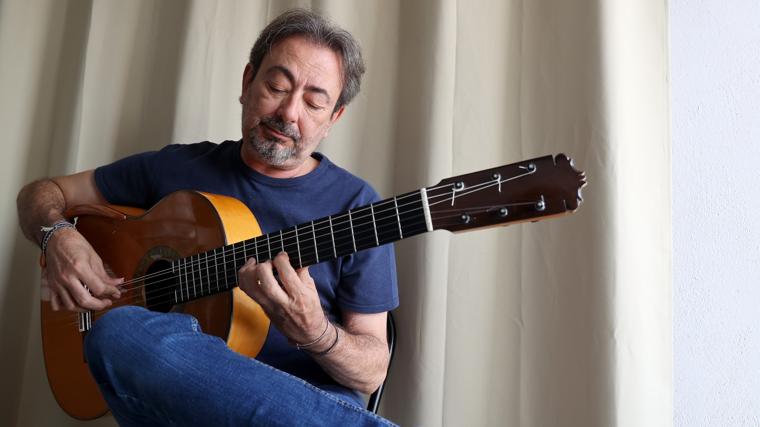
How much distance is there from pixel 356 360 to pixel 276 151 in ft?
1.52

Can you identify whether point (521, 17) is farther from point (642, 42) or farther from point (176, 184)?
point (176, 184)

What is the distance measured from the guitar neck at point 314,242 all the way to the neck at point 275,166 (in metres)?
0.28

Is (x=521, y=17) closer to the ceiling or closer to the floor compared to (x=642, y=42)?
closer to the ceiling

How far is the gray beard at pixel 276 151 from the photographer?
1.42 metres

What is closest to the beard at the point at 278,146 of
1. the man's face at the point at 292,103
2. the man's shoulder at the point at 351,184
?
the man's face at the point at 292,103

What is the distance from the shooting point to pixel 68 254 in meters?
1.45

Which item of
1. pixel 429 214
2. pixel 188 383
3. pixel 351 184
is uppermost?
pixel 351 184

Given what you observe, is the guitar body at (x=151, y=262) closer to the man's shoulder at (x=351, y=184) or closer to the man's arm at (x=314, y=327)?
the man's arm at (x=314, y=327)

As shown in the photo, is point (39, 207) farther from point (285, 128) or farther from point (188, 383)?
point (188, 383)

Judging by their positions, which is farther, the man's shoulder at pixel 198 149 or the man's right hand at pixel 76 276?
the man's shoulder at pixel 198 149

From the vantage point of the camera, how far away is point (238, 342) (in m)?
1.25

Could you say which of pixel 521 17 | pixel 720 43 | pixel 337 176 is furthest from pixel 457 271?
pixel 720 43

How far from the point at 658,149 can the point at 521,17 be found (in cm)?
44

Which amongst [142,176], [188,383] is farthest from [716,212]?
[142,176]
